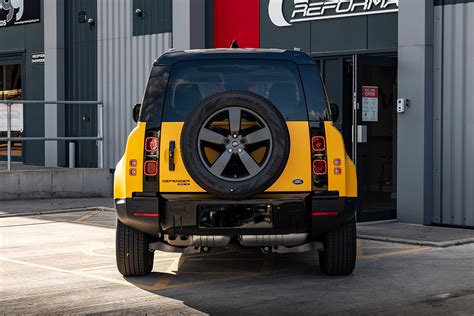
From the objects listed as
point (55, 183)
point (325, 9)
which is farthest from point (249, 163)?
point (55, 183)

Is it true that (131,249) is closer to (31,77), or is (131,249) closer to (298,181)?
(298,181)

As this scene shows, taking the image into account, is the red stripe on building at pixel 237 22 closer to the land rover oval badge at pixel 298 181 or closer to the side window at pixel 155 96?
the side window at pixel 155 96


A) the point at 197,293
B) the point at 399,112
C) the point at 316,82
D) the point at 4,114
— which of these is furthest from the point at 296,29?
the point at 197,293

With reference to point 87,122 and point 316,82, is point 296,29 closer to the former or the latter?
point 87,122

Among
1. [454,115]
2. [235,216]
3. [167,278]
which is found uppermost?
[454,115]

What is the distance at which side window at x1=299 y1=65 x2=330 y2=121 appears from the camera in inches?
310

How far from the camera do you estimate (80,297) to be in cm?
738

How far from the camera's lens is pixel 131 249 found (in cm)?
820

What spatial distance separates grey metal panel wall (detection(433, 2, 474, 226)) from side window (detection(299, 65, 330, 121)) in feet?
15.9

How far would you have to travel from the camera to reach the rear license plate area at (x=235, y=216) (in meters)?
7.58

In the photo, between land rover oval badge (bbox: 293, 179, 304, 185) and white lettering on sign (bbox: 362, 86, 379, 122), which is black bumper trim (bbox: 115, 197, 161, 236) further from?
white lettering on sign (bbox: 362, 86, 379, 122)

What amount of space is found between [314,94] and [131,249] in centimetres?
218

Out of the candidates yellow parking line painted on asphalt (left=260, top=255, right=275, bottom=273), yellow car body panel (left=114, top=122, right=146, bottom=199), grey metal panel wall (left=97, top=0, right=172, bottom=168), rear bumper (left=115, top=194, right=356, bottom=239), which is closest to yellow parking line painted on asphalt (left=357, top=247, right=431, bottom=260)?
yellow parking line painted on asphalt (left=260, top=255, right=275, bottom=273)

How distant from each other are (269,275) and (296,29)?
747 centimetres
